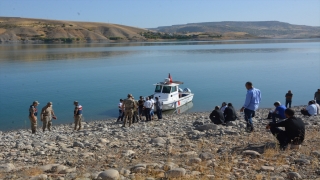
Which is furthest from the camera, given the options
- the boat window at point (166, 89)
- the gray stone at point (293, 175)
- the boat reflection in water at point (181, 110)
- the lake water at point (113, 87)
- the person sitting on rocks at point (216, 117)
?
the lake water at point (113, 87)

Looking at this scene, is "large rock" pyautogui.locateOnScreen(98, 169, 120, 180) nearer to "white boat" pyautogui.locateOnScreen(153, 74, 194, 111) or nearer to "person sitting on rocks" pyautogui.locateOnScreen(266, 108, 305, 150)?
"person sitting on rocks" pyautogui.locateOnScreen(266, 108, 305, 150)

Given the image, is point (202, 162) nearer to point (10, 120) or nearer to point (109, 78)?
point (10, 120)

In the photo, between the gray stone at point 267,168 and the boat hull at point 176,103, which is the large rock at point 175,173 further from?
the boat hull at point 176,103

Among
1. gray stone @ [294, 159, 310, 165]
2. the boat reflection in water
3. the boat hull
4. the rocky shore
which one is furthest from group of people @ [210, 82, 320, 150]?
the boat reflection in water

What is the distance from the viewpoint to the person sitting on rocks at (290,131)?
8.56 metres

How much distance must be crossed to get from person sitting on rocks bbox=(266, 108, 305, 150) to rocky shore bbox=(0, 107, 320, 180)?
236mm

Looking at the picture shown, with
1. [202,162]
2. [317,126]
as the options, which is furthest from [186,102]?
[202,162]

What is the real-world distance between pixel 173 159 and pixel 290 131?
293 centimetres

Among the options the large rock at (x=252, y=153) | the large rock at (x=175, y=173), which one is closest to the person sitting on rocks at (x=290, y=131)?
the large rock at (x=252, y=153)

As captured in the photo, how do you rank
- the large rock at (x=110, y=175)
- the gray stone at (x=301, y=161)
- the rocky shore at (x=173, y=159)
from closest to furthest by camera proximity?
the large rock at (x=110, y=175) < the rocky shore at (x=173, y=159) < the gray stone at (x=301, y=161)

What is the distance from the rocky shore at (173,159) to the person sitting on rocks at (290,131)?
236mm

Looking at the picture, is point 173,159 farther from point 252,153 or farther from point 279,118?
point 279,118

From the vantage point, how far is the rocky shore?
287 inches

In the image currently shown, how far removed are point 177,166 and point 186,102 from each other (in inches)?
829
